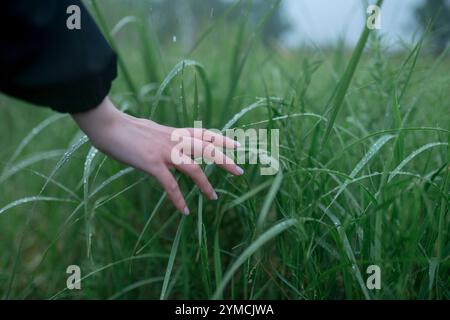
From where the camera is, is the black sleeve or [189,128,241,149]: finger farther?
[189,128,241,149]: finger

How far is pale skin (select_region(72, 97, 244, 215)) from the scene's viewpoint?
812 mm

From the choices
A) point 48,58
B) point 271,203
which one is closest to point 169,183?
point 48,58

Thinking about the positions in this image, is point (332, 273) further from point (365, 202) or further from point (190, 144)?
point (190, 144)

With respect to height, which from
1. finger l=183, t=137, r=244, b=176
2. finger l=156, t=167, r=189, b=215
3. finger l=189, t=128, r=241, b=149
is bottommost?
finger l=156, t=167, r=189, b=215

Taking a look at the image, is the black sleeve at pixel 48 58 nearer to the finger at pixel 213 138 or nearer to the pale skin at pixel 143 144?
the pale skin at pixel 143 144

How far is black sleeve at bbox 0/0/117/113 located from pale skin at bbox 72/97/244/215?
0.03 m

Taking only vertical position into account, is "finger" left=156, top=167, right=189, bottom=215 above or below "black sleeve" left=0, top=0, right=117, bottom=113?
below

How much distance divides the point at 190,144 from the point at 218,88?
115cm

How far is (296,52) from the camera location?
2332mm

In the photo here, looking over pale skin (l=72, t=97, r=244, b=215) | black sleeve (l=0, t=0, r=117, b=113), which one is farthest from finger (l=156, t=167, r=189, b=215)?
black sleeve (l=0, t=0, r=117, b=113)

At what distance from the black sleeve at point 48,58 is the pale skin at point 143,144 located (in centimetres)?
3

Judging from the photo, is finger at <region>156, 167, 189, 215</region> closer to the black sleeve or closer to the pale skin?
the pale skin
